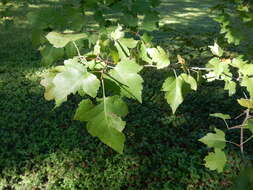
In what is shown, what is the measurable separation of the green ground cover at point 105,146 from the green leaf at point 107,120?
6.16 feet

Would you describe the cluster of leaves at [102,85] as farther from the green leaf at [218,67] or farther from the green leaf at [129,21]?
the green leaf at [129,21]

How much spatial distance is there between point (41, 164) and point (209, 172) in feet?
7.24

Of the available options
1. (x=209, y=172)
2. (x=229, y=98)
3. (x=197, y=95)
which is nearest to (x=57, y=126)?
(x=209, y=172)

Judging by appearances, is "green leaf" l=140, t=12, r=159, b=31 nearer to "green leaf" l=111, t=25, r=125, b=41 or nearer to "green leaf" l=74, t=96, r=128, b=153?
"green leaf" l=111, t=25, r=125, b=41

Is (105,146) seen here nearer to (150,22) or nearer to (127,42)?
(150,22)

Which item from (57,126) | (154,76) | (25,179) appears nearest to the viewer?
(25,179)

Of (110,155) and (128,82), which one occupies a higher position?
(128,82)

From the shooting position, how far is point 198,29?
33.7ft

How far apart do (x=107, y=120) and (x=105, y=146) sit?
11.2 ft

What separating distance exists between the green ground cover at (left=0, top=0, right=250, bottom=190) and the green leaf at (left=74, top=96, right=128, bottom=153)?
6.16ft

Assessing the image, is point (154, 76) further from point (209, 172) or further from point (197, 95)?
point (209, 172)

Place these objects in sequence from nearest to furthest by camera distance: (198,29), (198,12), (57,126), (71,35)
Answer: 1. (71,35)
2. (57,126)
3. (198,29)
4. (198,12)

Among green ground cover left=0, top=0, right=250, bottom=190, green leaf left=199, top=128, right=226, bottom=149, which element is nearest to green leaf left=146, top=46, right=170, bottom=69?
green leaf left=199, top=128, right=226, bottom=149

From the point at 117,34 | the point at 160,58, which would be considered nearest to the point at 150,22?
the point at 160,58
